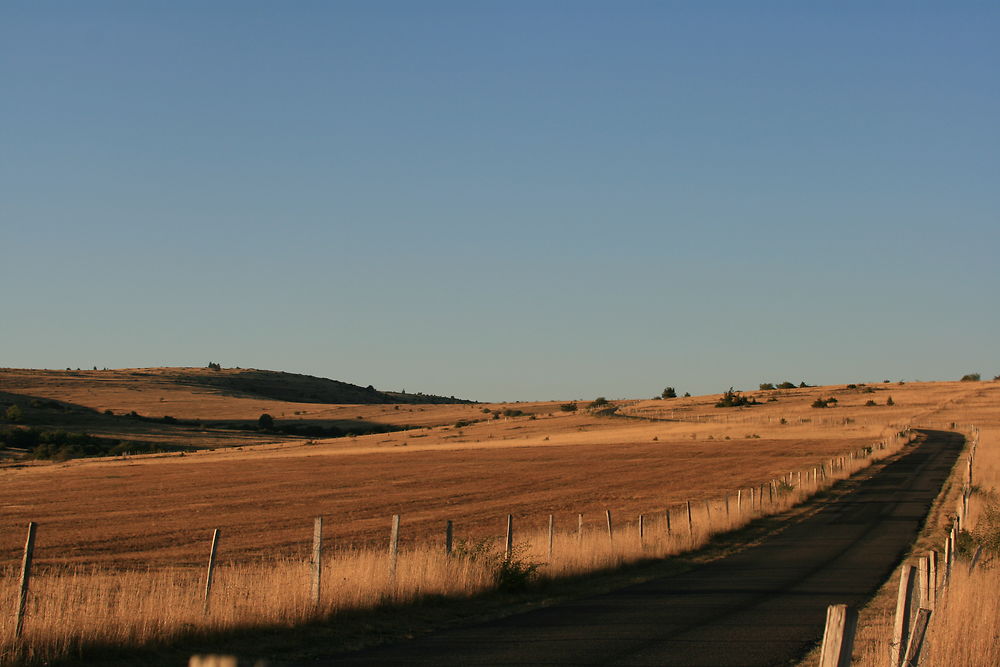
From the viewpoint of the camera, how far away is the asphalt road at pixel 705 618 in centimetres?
1216

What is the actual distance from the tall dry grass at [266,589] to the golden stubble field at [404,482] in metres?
6.91

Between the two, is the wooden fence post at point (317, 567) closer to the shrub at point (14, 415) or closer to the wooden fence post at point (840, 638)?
the wooden fence post at point (840, 638)

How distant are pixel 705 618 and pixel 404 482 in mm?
39599

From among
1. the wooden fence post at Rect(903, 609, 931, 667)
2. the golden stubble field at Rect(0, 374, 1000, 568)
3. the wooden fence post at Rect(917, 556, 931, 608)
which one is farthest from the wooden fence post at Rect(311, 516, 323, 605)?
the golden stubble field at Rect(0, 374, 1000, 568)

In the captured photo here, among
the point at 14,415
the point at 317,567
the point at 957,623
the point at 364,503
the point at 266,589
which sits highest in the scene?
the point at 14,415

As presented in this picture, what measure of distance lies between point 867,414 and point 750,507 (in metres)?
86.4

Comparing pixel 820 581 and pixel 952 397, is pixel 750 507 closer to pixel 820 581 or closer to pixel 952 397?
pixel 820 581

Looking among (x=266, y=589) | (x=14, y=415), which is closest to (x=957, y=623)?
(x=266, y=589)

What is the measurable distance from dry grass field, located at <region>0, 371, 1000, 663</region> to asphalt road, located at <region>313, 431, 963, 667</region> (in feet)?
7.23

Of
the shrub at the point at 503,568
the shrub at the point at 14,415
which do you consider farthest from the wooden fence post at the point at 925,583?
the shrub at the point at 14,415

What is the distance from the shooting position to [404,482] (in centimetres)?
5344

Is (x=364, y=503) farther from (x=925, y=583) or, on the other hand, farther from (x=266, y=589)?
(x=925, y=583)

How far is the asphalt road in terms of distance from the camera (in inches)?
479

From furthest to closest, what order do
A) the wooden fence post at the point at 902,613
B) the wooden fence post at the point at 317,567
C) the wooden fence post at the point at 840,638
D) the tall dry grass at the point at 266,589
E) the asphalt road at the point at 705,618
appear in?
1. the wooden fence post at the point at 317,567
2. the asphalt road at the point at 705,618
3. the tall dry grass at the point at 266,589
4. the wooden fence post at the point at 902,613
5. the wooden fence post at the point at 840,638
